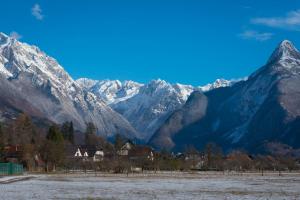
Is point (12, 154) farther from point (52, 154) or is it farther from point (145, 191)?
point (145, 191)

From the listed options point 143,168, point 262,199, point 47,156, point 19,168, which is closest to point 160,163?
point 143,168

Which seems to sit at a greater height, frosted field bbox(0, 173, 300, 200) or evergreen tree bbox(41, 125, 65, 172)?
evergreen tree bbox(41, 125, 65, 172)

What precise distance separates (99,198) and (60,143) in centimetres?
11229

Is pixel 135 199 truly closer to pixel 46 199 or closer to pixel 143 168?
pixel 46 199

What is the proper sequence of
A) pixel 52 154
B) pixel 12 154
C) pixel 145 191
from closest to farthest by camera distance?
pixel 145 191 → pixel 52 154 → pixel 12 154

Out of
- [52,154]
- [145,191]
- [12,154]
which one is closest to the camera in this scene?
[145,191]

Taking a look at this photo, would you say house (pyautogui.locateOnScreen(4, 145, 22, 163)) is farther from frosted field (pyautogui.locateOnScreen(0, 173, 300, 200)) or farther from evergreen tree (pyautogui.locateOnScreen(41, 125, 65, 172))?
frosted field (pyautogui.locateOnScreen(0, 173, 300, 200))

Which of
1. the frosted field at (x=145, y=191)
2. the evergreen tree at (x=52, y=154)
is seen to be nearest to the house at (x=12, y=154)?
the evergreen tree at (x=52, y=154)

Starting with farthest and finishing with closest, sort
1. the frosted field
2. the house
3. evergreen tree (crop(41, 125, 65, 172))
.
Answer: the house < evergreen tree (crop(41, 125, 65, 172)) < the frosted field

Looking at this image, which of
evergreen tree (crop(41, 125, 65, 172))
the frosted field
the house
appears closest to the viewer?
the frosted field

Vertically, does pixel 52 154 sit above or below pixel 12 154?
below

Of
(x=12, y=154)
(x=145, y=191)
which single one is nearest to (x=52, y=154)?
(x=12, y=154)

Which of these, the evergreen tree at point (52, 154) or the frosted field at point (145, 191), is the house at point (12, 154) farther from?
the frosted field at point (145, 191)

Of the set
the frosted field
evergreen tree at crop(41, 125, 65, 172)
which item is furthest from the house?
the frosted field
